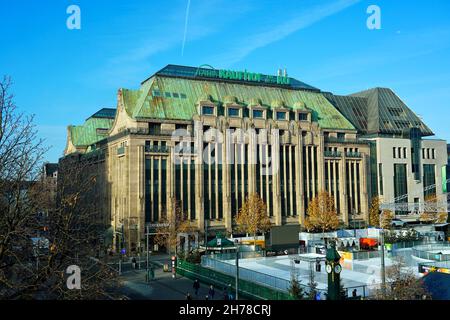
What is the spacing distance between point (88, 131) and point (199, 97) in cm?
4006

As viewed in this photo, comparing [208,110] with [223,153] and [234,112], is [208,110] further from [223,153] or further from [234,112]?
[223,153]

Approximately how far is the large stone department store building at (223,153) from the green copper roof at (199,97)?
0.63ft

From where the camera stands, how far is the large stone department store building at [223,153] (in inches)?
2741

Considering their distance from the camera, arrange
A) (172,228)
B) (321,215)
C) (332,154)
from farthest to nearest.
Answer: (332,154) → (321,215) → (172,228)

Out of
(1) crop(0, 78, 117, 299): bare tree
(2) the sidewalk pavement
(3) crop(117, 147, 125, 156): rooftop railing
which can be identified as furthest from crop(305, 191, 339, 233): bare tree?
(1) crop(0, 78, 117, 299): bare tree

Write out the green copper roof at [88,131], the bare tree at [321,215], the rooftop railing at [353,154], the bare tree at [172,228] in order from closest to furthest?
the bare tree at [172,228], the bare tree at [321,215], the rooftop railing at [353,154], the green copper roof at [88,131]

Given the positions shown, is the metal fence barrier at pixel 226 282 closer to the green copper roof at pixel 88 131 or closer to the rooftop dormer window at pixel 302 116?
the rooftop dormer window at pixel 302 116

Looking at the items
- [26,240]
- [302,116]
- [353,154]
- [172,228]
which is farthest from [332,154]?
[26,240]

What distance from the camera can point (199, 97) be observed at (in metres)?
77.8

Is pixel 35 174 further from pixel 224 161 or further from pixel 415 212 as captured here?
pixel 415 212

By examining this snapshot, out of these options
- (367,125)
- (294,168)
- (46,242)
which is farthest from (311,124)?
(46,242)

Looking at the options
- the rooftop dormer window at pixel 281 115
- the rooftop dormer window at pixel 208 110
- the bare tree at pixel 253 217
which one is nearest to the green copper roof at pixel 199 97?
the rooftop dormer window at pixel 281 115

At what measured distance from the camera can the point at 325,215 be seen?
3017 inches

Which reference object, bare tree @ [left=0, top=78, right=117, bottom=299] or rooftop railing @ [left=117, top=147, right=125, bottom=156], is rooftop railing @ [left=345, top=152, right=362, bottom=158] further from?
bare tree @ [left=0, top=78, right=117, bottom=299]
